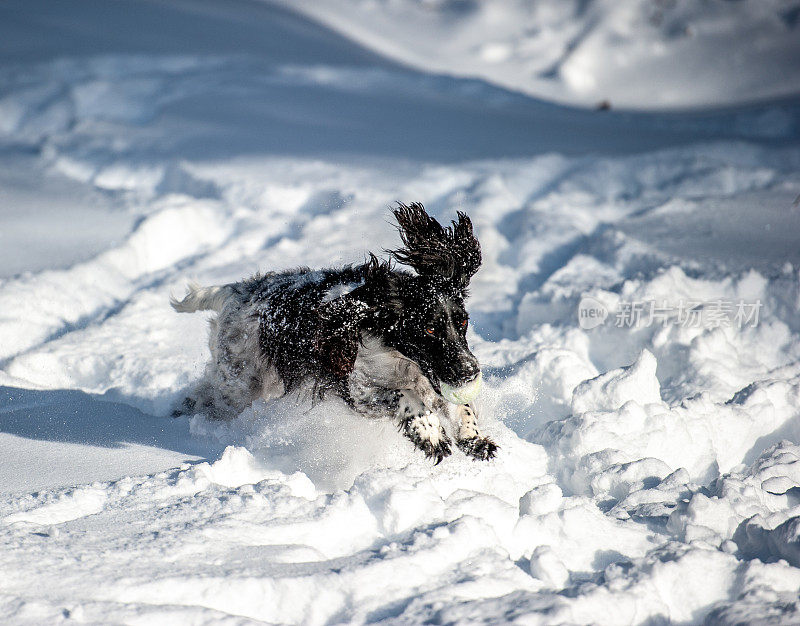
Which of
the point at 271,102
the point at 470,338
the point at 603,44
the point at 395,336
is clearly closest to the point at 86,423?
A: the point at 395,336

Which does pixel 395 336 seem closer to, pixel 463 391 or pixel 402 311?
pixel 402 311

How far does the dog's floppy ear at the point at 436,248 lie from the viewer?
11.9ft

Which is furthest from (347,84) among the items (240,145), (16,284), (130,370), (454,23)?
(130,370)

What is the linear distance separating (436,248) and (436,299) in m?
0.26

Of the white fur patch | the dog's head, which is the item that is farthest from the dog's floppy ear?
the white fur patch

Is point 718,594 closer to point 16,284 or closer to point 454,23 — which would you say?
point 16,284

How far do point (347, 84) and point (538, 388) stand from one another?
8745 mm

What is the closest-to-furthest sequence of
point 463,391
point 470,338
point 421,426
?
point 463,391
point 421,426
point 470,338

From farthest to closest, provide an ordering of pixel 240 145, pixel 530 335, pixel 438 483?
pixel 240 145
pixel 530 335
pixel 438 483

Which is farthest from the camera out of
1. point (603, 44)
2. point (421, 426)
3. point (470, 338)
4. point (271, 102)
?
point (603, 44)

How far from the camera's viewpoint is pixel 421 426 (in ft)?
12.3

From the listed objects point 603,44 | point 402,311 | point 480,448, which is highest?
point 603,44

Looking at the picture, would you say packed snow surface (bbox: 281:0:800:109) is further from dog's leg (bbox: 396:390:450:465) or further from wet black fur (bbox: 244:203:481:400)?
dog's leg (bbox: 396:390:450:465)

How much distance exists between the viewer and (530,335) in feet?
17.7
